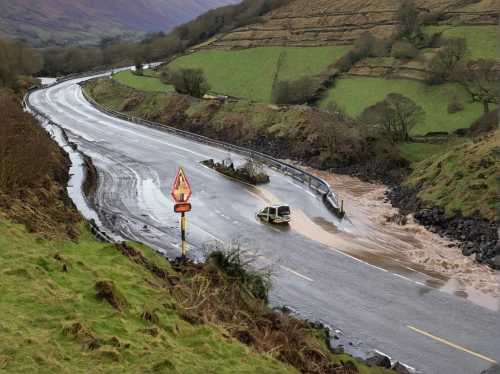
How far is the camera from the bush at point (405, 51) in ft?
211

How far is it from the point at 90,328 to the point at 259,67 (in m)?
70.4

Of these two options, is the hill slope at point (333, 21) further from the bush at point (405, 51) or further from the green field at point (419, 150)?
the green field at point (419, 150)

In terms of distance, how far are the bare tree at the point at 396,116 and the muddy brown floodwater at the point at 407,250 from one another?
38.5 feet

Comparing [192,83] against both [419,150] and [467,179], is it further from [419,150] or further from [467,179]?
[467,179]

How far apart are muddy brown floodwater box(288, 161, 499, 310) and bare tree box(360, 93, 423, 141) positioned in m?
11.7

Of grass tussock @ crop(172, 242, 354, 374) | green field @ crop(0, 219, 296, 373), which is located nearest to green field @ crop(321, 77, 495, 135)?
grass tussock @ crop(172, 242, 354, 374)

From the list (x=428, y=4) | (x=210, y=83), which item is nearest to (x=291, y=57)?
(x=210, y=83)

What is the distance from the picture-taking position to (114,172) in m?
44.6

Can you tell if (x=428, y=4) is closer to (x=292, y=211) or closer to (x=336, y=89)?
(x=336, y=89)

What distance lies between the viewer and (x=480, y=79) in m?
50.6

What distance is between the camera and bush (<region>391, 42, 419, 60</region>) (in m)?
64.4

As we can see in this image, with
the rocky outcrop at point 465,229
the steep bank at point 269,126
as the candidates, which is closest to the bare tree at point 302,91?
the steep bank at point 269,126

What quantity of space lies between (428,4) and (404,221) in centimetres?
5842

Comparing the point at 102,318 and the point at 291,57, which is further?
the point at 291,57
